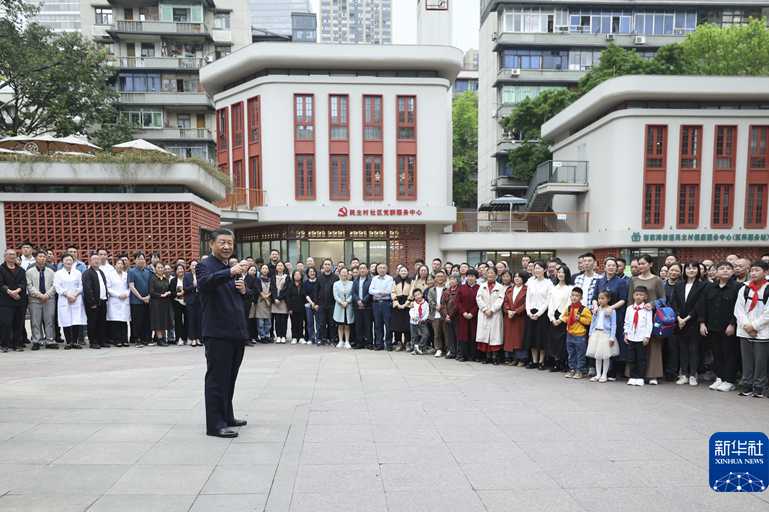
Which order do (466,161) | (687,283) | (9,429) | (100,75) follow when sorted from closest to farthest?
(9,429) < (687,283) < (100,75) < (466,161)

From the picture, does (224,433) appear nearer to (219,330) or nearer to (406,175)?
(219,330)

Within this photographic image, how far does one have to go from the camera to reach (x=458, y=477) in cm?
429

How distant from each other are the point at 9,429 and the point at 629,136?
2663cm

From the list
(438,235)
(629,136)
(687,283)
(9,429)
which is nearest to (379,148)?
(438,235)

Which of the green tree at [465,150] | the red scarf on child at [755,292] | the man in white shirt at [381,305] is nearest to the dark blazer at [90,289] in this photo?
the man in white shirt at [381,305]

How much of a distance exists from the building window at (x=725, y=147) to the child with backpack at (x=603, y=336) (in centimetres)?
2245

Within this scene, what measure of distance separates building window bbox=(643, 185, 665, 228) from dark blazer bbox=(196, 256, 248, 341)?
25.3 meters

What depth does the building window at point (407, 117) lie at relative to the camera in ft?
85.7

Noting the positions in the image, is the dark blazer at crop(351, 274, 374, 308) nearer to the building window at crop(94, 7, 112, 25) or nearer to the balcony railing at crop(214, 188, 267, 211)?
the balcony railing at crop(214, 188, 267, 211)

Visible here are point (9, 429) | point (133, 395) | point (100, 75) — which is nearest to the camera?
point (9, 429)

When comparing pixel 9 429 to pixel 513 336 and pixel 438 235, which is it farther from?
pixel 438 235

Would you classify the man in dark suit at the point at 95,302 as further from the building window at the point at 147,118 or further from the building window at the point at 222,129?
the building window at the point at 147,118

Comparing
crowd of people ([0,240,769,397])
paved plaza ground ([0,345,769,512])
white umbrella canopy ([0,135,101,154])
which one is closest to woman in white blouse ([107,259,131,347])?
crowd of people ([0,240,769,397])

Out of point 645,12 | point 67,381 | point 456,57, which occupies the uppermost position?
point 645,12
